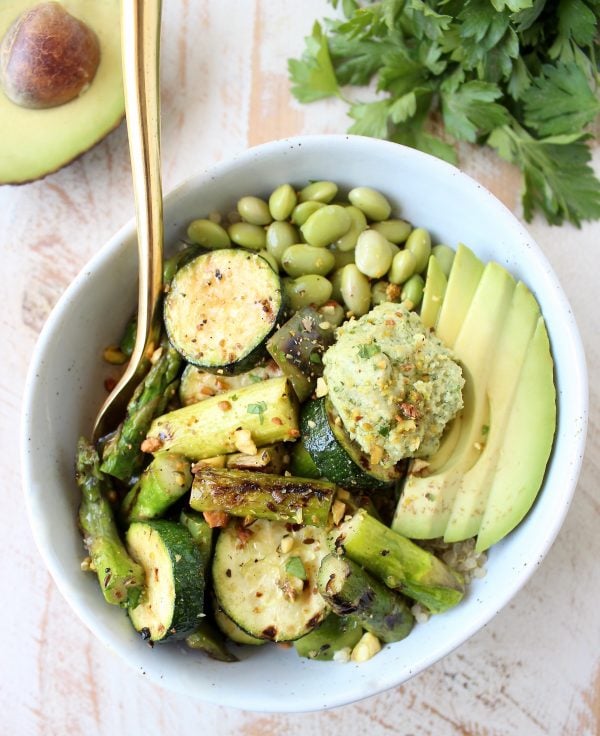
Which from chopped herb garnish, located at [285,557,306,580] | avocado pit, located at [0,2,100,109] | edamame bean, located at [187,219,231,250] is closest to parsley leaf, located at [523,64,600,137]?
edamame bean, located at [187,219,231,250]

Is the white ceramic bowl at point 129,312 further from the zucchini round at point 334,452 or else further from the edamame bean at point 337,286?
the zucchini round at point 334,452

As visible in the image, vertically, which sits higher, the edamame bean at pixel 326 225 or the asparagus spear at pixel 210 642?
the edamame bean at pixel 326 225

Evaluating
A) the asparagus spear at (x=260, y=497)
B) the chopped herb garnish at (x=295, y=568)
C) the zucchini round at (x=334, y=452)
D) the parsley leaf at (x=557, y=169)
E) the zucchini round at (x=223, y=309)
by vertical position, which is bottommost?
the chopped herb garnish at (x=295, y=568)

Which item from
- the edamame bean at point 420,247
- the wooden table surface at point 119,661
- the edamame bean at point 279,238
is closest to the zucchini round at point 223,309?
the edamame bean at point 279,238

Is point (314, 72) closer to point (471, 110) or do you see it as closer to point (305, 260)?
point (471, 110)

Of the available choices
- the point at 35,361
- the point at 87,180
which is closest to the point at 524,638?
the point at 35,361

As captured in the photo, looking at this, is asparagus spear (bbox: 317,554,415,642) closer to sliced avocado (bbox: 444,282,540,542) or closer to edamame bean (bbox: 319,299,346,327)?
sliced avocado (bbox: 444,282,540,542)

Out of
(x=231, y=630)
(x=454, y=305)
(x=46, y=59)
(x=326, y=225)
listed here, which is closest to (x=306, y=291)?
(x=326, y=225)
